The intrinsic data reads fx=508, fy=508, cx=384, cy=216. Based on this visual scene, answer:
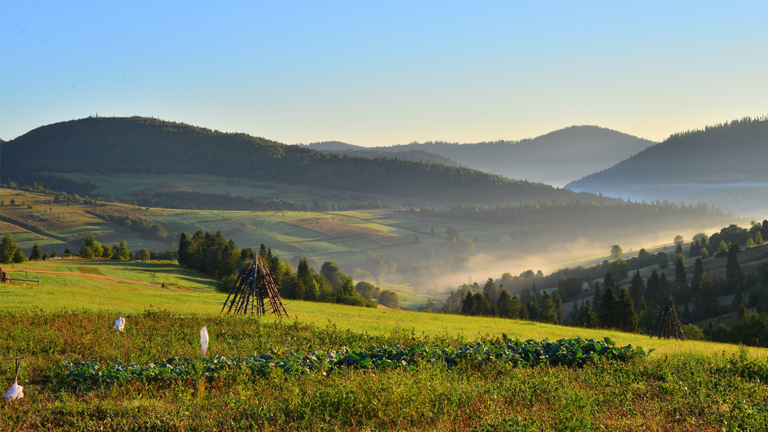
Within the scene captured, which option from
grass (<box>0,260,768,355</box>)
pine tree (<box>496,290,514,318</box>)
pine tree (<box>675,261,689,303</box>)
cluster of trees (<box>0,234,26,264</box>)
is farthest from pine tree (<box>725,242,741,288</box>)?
cluster of trees (<box>0,234,26,264</box>)

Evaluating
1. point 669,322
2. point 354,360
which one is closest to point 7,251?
point 354,360

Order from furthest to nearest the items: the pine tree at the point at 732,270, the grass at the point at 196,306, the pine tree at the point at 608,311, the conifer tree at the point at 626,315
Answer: the pine tree at the point at 732,270, the pine tree at the point at 608,311, the conifer tree at the point at 626,315, the grass at the point at 196,306

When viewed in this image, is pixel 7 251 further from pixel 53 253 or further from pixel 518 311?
pixel 518 311

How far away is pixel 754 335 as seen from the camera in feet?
233

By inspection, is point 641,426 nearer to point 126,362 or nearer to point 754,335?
point 126,362

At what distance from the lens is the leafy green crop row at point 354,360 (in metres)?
13.5

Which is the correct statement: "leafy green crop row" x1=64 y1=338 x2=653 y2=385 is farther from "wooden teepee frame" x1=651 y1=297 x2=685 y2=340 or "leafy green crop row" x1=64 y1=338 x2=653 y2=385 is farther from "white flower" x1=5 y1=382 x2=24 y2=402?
"wooden teepee frame" x1=651 y1=297 x2=685 y2=340

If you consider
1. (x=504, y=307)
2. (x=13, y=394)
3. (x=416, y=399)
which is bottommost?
(x=504, y=307)

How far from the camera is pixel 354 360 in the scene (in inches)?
583

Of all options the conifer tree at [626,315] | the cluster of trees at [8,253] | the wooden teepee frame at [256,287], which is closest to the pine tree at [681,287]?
the conifer tree at [626,315]

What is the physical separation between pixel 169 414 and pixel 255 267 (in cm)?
2710

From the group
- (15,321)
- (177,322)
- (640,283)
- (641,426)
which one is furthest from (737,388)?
(640,283)

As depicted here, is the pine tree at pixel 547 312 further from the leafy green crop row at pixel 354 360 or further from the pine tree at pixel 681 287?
the leafy green crop row at pixel 354 360

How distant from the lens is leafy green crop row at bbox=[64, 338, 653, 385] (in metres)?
13.5
